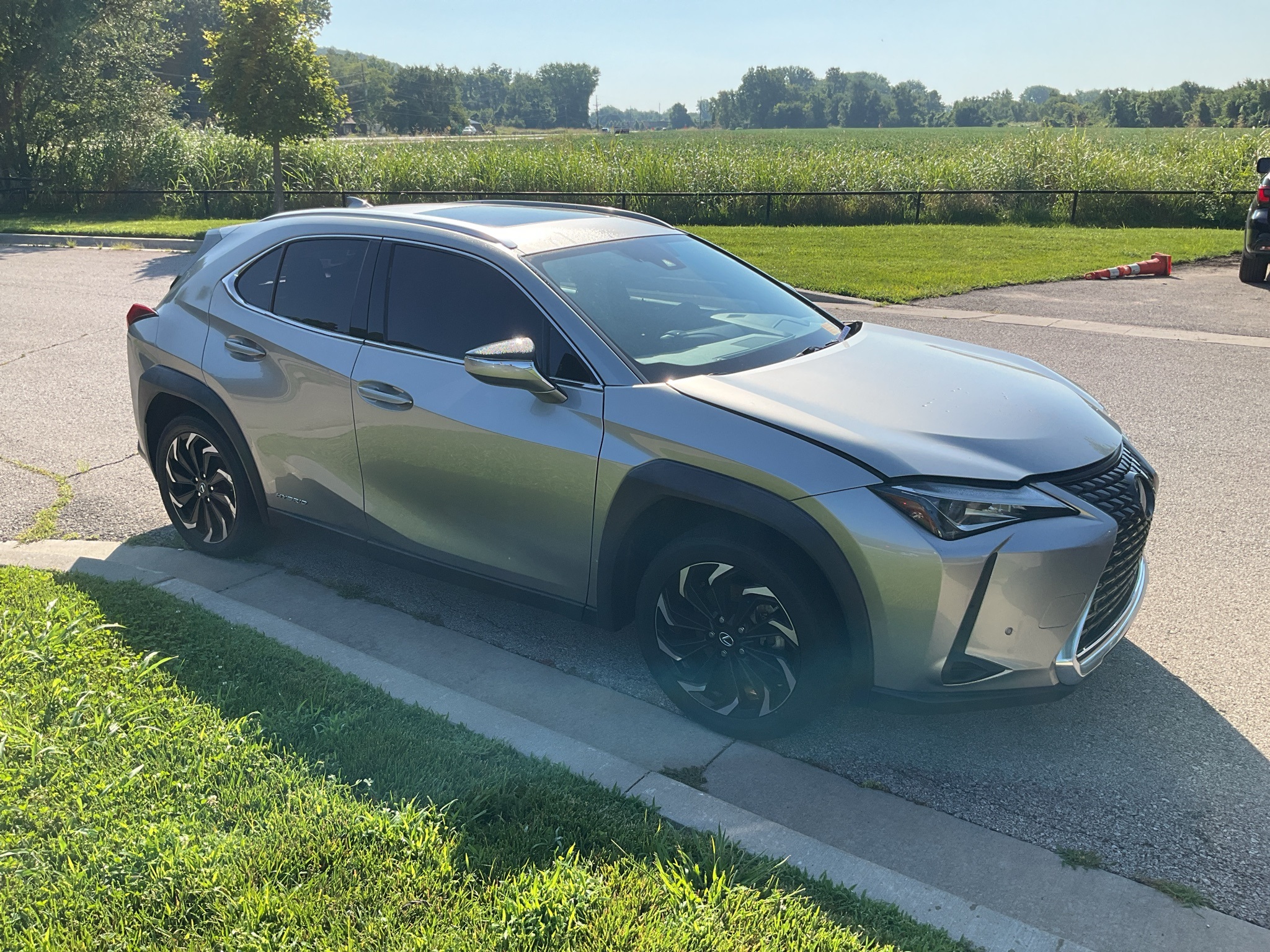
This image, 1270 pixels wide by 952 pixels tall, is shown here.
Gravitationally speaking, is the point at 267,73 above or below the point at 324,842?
above

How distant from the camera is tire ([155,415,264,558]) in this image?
525 centimetres

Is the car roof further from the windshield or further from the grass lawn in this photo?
the grass lawn

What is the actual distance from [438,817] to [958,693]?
1.71 meters

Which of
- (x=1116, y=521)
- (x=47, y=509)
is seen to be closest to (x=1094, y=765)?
(x=1116, y=521)

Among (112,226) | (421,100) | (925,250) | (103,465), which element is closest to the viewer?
(103,465)

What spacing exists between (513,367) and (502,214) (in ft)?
4.67

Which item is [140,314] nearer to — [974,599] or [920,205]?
[974,599]

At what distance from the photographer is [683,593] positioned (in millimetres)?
3764

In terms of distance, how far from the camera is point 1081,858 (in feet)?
10.3

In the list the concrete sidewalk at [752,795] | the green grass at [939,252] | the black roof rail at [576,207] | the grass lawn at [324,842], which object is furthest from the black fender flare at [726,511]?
the green grass at [939,252]

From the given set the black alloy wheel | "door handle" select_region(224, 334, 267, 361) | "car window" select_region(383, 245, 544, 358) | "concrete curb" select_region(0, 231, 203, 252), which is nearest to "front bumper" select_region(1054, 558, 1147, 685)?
the black alloy wheel

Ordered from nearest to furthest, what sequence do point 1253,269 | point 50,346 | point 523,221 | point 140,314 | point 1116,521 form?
1. point 1116,521
2. point 523,221
3. point 140,314
4. point 50,346
5. point 1253,269

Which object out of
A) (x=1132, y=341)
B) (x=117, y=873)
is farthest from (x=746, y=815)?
(x=1132, y=341)

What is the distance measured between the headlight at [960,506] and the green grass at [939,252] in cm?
1053
